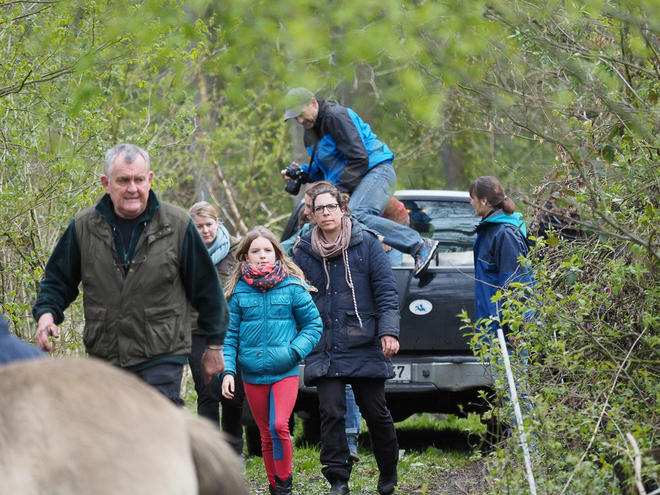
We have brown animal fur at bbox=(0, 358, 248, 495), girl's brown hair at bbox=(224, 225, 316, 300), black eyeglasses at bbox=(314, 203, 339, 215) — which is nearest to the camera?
brown animal fur at bbox=(0, 358, 248, 495)

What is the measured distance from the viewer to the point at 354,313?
6289 millimetres

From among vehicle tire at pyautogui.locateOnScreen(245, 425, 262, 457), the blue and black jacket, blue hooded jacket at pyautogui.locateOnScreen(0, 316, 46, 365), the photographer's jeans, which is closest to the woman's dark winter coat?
the photographer's jeans

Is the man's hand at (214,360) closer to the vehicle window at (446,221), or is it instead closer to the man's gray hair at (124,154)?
the man's gray hair at (124,154)

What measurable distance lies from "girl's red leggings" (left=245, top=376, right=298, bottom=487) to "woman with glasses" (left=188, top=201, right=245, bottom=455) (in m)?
0.76

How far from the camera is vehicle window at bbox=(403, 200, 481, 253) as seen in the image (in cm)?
820

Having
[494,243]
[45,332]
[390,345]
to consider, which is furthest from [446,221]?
[45,332]

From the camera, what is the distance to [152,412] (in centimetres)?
230

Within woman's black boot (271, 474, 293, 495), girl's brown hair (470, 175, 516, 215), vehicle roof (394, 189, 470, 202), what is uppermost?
girl's brown hair (470, 175, 516, 215)

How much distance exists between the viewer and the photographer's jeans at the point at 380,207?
7.43 m

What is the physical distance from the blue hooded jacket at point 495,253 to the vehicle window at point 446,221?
4.31ft

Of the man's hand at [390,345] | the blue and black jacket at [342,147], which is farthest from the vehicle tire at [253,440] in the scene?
the blue and black jacket at [342,147]

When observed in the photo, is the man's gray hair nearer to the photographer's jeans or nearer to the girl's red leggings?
the girl's red leggings

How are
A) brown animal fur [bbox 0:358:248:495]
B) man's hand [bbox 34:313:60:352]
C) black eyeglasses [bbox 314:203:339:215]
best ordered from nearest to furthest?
brown animal fur [bbox 0:358:248:495], man's hand [bbox 34:313:60:352], black eyeglasses [bbox 314:203:339:215]

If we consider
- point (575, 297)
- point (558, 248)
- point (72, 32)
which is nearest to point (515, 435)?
point (575, 297)
